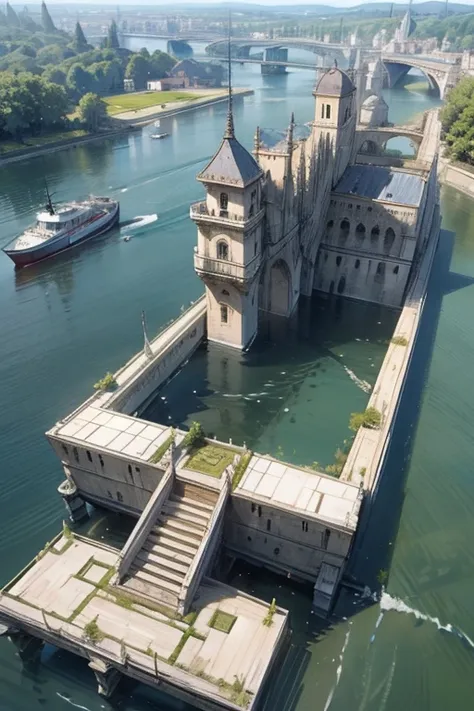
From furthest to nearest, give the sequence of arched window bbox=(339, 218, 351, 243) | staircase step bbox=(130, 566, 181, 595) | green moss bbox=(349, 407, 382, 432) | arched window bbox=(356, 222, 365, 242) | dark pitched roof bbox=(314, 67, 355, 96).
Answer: arched window bbox=(339, 218, 351, 243), arched window bbox=(356, 222, 365, 242), dark pitched roof bbox=(314, 67, 355, 96), green moss bbox=(349, 407, 382, 432), staircase step bbox=(130, 566, 181, 595)

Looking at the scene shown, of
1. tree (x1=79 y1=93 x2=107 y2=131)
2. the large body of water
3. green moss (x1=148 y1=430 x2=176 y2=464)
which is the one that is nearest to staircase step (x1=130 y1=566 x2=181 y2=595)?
the large body of water

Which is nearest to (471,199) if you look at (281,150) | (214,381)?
(281,150)

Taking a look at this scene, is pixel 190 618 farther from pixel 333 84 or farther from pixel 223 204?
pixel 333 84

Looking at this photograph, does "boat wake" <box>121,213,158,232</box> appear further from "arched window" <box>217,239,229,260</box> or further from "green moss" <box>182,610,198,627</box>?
"green moss" <box>182,610,198,627</box>

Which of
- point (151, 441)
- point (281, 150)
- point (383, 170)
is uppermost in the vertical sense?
point (281, 150)

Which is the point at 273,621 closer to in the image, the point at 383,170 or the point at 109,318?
the point at 109,318

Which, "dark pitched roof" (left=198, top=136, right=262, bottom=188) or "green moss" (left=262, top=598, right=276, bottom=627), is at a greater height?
Answer: "dark pitched roof" (left=198, top=136, right=262, bottom=188)

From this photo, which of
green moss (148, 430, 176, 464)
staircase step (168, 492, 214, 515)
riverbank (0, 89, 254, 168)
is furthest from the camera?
riverbank (0, 89, 254, 168)
